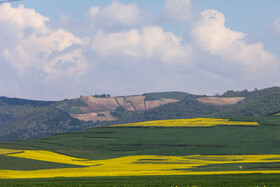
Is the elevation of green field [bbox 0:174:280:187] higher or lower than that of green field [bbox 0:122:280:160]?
lower

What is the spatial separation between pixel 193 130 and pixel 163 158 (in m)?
40.9

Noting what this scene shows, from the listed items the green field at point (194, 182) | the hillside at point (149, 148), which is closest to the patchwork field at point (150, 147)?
the hillside at point (149, 148)

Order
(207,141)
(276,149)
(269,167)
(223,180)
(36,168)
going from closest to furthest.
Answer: (223,180) < (269,167) < (36,168) < (276,149) < (207,141)

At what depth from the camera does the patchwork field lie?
331 feet

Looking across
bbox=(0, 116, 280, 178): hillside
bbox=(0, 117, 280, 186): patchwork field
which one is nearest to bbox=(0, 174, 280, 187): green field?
bbox=(0, 117, 280, 186): patchwork field

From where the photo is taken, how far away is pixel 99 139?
154 meters

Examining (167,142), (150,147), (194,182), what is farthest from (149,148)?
(194,182)

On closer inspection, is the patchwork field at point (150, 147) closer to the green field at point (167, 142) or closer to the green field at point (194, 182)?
the green field at point (167, 142)

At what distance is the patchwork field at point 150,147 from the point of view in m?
101

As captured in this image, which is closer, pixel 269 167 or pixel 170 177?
pixel 170 177

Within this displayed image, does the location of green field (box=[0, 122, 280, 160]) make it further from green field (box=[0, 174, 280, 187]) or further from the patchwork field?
Result: green field (box=[0, 174, 280, 187])

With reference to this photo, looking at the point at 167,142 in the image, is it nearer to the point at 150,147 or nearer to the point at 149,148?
the point at 150,147

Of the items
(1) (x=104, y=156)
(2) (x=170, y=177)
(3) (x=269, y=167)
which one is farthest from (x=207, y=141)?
(2) (x=170, y=177)

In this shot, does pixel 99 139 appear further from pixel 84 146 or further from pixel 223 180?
pixel 223 180
